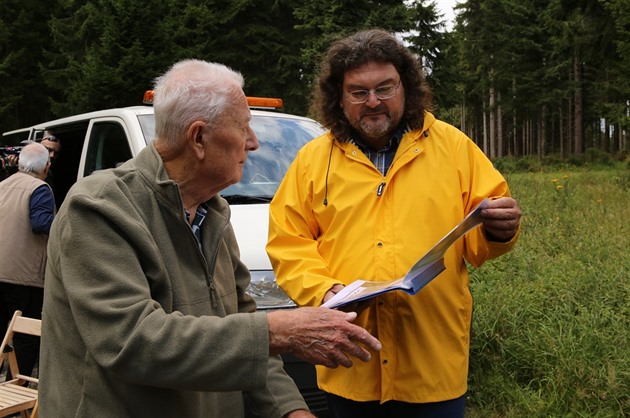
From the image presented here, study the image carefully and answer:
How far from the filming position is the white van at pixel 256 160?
412 cm

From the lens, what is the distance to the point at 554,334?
460cm

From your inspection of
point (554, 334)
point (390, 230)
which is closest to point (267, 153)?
point (554, 334)

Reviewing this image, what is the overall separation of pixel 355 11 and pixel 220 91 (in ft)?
77.9

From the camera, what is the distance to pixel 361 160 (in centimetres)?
264

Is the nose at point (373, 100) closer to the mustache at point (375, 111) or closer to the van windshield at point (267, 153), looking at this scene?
Answer: the mustache at point (375, 111)

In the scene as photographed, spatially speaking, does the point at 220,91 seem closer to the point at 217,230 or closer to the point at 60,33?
the point at 217,230

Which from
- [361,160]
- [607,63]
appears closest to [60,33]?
[607,63]

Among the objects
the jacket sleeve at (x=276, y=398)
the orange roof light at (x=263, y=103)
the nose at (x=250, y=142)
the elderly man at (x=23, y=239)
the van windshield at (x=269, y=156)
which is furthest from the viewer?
the orange roof light at (x=263, y=103)

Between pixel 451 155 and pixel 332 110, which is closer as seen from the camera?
pixel 451 155

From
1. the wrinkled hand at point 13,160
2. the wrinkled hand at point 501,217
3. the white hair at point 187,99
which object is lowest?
the wrinkled hand at point 13,160

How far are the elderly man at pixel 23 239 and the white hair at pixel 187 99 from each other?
4071 mm

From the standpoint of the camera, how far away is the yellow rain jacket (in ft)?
8.29

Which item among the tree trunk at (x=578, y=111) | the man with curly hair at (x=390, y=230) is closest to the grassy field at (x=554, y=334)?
the man with curly hair at (x=390, y=230)

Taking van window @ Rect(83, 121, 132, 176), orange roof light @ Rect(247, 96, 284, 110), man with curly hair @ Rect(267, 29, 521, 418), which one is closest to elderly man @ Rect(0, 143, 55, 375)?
van window @ Rect(83, 121, 132, 176)
